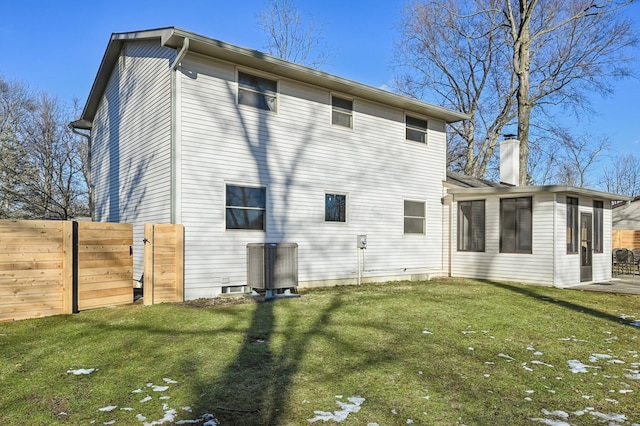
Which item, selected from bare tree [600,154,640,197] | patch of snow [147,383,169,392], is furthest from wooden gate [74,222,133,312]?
bare tree [600,154,640,197]

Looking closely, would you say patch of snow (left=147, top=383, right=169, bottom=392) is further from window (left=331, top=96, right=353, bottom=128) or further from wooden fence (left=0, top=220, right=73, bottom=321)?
window (left=331, top=96, right=353, bottom=128)

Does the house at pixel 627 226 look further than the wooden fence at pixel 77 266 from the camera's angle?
Yes

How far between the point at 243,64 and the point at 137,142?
131 inches

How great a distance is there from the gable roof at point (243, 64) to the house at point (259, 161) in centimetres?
4

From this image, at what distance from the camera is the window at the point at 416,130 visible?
12.8 metres

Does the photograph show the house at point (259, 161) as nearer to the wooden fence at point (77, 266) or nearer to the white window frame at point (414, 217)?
the white window frame at point (414, 217)

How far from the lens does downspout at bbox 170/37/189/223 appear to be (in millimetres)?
8141

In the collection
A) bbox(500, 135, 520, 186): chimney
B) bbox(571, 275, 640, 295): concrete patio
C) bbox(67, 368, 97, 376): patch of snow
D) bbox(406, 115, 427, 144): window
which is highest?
bbox(406, 115, 427, 144): window

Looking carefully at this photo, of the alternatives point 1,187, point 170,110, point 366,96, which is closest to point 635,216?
point 366,96

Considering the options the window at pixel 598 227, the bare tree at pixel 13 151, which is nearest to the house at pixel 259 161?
the window at pixel 598 227

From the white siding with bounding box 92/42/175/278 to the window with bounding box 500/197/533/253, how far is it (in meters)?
9.25

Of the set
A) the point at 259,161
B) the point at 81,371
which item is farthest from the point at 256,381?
the point at 259,161

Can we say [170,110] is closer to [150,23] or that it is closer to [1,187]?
[150,23]

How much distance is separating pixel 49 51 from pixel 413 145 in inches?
705
